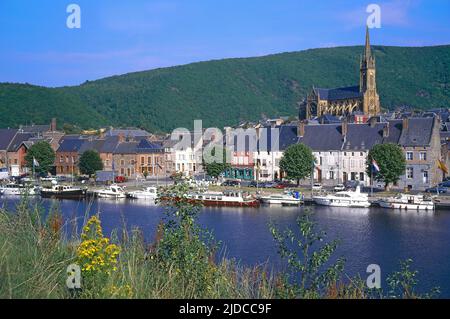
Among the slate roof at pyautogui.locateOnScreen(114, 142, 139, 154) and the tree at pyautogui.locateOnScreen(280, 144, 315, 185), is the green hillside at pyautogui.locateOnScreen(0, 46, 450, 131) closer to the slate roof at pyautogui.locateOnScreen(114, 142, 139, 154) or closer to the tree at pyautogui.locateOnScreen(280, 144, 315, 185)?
the slate roof at pyautogui.locateOnScreen(114, 142, 139, 154)

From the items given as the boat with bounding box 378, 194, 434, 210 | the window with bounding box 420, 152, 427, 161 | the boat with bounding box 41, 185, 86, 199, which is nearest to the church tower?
the window with bounding box 420, 152, 427, 161

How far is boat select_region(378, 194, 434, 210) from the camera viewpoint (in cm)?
4459

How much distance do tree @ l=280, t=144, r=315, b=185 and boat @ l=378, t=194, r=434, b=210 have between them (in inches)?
412

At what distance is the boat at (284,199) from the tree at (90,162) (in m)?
23.9

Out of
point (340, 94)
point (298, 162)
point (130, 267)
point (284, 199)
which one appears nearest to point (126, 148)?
point (298, 162)

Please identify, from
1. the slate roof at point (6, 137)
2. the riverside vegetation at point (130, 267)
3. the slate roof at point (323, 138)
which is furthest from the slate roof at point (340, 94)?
the riverside vegetation at point (130, 267)

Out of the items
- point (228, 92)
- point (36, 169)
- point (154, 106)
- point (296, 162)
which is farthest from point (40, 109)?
point (296, 162)

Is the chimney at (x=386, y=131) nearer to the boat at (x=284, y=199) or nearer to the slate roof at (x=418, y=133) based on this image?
the slate roof at (x=418, y=133)

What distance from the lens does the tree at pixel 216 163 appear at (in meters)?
63.7

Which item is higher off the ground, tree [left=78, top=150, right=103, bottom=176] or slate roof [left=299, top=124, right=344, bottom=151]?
slate roof [left=299, top=124, right=344, bottom=151]

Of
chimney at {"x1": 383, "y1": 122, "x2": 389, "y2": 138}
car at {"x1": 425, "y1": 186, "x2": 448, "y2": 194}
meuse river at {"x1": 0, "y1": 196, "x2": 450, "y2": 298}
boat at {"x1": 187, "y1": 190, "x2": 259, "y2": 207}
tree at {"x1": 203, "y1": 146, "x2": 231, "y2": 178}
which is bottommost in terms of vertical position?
meuse river at {"x1": 0, "y1": 196, "x2": 450, "y2": 298}

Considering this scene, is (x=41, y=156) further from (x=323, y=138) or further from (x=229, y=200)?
(x=323, y=138)

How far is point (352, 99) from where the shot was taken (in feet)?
373

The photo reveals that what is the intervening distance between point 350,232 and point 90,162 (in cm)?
3971
